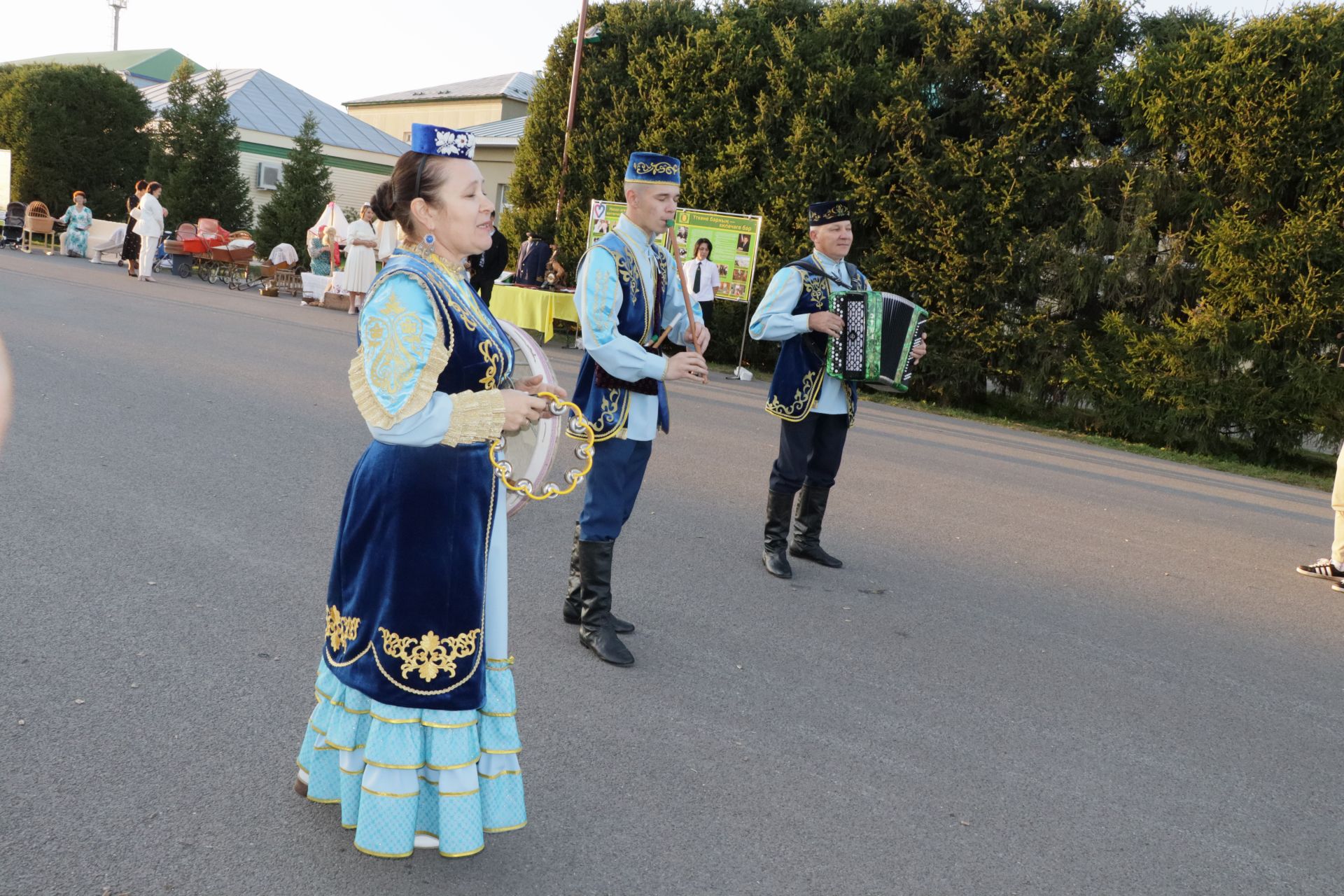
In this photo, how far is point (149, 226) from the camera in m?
20.5

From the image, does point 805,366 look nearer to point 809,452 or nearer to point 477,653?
point 809,452

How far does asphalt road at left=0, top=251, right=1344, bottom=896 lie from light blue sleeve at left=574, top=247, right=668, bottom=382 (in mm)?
1237

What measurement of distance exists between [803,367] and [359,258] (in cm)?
1475

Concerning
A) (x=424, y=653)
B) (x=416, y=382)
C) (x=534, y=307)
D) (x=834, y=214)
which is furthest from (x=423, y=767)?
(x=534, y=307)

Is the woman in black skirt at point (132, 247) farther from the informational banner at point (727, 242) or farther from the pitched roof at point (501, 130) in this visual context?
the informational banner at point (727, 242)

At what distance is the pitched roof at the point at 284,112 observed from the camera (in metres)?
39.2

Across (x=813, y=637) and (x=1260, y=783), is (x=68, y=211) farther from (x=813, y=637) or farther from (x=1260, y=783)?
(x=1260, y=783)

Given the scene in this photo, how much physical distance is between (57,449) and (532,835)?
16.7ft

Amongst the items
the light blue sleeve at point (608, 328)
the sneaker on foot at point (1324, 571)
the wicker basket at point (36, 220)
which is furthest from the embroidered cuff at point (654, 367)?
the wicker basket at point (36, 220)

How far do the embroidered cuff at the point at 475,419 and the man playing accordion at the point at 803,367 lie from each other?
3386 millimetres

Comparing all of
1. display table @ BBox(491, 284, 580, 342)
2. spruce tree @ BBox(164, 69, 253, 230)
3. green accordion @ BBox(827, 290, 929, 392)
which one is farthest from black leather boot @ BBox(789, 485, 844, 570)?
spruce tree @ BBox(164, 69, 253, 230)

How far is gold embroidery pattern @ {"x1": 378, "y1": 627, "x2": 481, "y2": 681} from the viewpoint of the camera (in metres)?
2.65

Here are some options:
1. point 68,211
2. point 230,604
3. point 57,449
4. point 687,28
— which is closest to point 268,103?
point 68,211

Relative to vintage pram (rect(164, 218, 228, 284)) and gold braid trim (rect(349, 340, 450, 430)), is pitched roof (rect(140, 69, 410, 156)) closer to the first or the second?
vintage pram (rect(164, 218, 228, 284))
